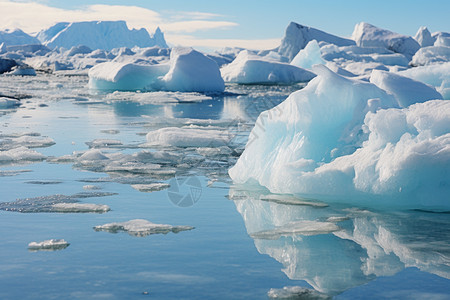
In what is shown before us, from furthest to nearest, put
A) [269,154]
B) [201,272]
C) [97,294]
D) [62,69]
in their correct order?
1. [62,69]
2. [269,154]
3. [201,272]
4. [97,294]

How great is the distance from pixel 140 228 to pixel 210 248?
67 centimetres

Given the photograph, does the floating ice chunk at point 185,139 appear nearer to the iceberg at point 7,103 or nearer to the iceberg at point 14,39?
the iceberg at point 7,103

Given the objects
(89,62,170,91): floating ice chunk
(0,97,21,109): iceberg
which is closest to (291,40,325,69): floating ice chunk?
(89,62,170,91): floating ice chunk

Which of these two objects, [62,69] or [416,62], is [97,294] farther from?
[62,69]

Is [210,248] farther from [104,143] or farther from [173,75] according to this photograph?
[173,75]

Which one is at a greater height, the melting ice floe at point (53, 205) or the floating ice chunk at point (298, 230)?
the floating ice chunk at point (298, 230)

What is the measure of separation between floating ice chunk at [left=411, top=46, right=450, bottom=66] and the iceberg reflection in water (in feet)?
112

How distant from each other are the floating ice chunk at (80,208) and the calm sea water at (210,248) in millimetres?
90

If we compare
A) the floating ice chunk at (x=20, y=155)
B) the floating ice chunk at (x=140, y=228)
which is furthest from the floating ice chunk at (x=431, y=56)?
the floating ice chunk at (x=140, y=228)

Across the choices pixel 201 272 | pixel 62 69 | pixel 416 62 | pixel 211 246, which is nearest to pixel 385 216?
pixel 211 246

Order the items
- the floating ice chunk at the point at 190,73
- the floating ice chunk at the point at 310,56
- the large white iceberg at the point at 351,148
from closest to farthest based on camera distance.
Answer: the large white iceberg at the point at 351,148, the floating ice chunk at the point at 190,73, the floating ice chunk at the point at 310,56

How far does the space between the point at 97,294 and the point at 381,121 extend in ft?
10.1

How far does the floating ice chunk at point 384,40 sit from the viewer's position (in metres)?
47.1

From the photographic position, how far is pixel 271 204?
16.7 ft
